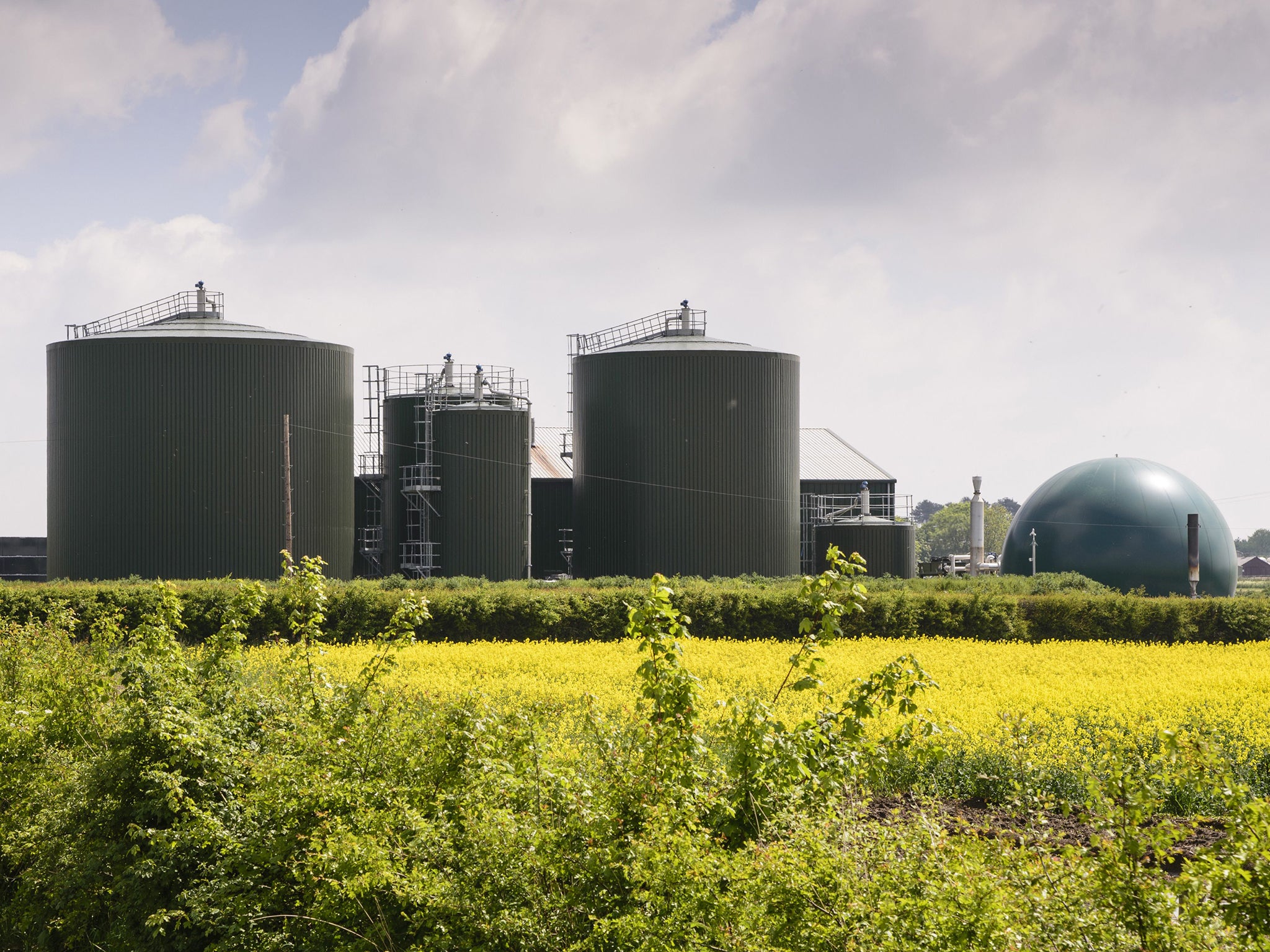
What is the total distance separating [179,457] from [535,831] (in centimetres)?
2816

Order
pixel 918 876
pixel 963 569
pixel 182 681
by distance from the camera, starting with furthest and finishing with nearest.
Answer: pixel 963 569 → pixel 182 681 → pixel 918 876

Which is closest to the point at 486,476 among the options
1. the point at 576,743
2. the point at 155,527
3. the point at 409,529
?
the point at 409,529

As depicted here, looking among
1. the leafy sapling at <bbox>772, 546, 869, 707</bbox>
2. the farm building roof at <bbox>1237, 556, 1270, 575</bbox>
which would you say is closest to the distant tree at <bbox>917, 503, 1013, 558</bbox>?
the farm building roof at <bbox>1237, 556, 1270, 575</bbox>

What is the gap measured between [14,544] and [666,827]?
168 ft

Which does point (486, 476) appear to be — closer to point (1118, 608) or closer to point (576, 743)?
point (1118, 608)

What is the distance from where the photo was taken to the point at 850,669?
17.0 metres

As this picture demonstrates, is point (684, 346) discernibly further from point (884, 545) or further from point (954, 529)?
point (954, 529)

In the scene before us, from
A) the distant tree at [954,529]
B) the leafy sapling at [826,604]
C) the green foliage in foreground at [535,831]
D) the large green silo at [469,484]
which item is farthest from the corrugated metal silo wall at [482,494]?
the distant tree at [954,529]

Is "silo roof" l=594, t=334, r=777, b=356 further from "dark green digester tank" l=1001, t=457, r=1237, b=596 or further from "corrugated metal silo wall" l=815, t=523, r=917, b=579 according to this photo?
"dark green digester tank" l=1001, t=457, r=1237, b=596

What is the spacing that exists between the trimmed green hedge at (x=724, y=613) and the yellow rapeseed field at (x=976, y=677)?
3.02 feet

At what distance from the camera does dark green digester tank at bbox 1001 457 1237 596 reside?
38719 millimetres

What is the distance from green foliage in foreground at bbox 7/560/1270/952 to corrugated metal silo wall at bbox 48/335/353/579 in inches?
899

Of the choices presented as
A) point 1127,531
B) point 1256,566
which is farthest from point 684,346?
point 1256,566

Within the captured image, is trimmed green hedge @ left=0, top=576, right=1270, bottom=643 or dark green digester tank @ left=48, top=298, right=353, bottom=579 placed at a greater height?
dark green digester tank @ left=48, top=298, right=353, bottom=579
